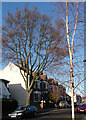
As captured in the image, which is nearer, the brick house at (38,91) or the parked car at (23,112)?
the parked car at (23,112)

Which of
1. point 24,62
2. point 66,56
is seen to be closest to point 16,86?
point 24,62

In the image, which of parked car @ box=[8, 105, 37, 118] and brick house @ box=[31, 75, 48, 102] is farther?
brick house @ box=[31, 75, 48, 102]

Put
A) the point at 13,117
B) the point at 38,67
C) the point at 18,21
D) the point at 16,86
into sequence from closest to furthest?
the point at 13,117
the point at 18,21
the point at 38,67
the point at 16,86

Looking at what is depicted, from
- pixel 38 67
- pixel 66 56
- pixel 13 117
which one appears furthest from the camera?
pixel 38 67

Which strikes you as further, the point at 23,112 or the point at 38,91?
the point at 38,91

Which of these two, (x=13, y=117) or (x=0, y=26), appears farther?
(x=0, y=26)

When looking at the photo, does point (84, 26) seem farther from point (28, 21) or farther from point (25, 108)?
point (28, 21)

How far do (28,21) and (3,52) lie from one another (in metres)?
5.39

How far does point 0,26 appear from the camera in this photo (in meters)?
22.4

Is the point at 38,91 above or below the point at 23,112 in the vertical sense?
above

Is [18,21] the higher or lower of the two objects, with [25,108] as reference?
higher

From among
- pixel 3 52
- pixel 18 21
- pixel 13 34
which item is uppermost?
pixel 18 21

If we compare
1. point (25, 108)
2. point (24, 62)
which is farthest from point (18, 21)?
point (25, 108)

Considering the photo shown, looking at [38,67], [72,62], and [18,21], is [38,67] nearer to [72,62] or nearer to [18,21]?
[18,21]
